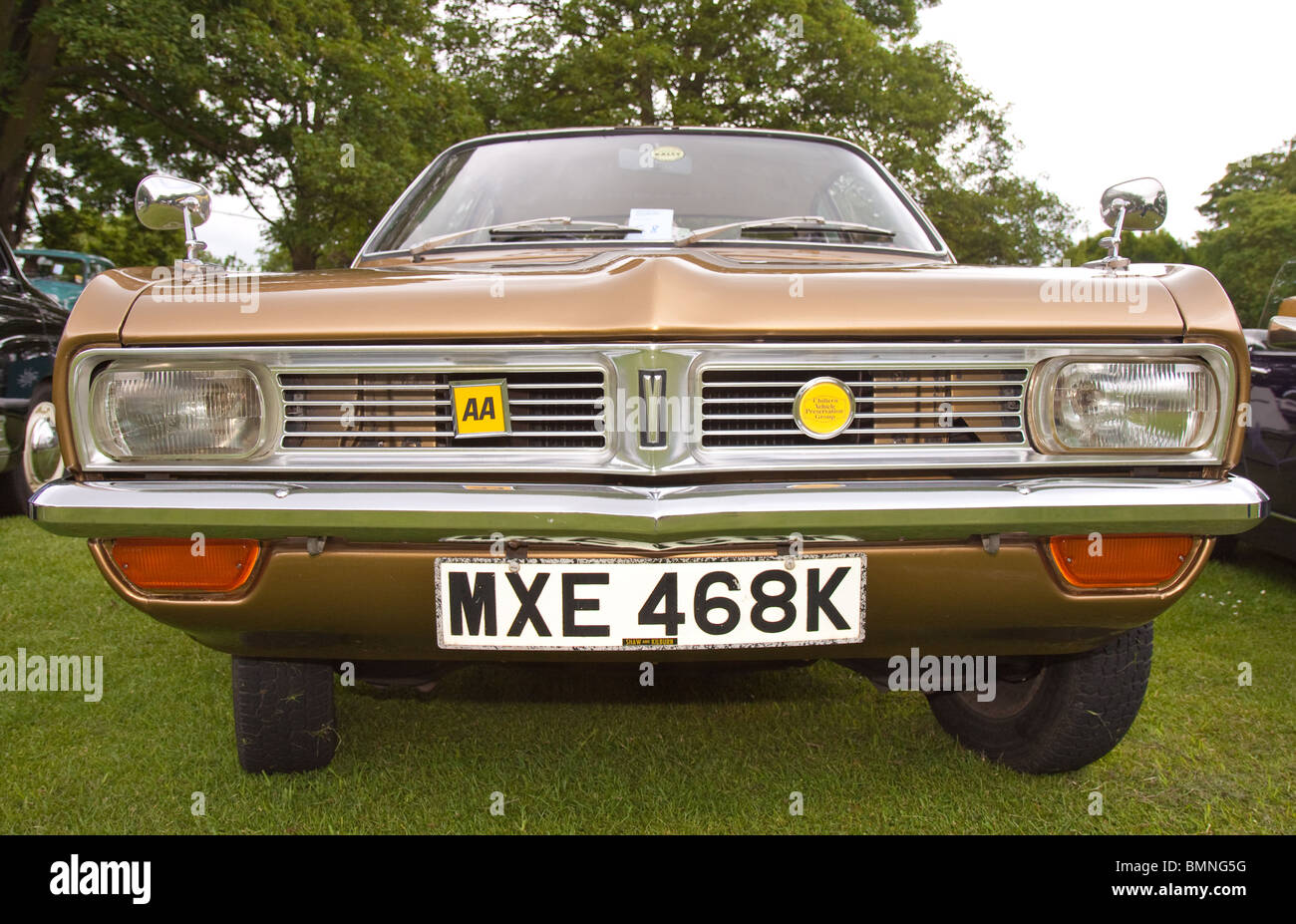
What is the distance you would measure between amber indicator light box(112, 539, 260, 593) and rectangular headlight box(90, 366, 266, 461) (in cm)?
16

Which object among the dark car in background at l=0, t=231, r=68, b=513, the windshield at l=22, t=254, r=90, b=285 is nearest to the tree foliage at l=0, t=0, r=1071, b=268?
the windshield at l=22, t=254, r=90, b=285

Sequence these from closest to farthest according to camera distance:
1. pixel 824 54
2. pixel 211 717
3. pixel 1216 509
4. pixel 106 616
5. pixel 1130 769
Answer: pixel 1216 509 < pixel 1130 769 < pixel 211 717 < pixel 106 616 < pixel 824 54

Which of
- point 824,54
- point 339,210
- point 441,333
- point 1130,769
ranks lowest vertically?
point 1130,769

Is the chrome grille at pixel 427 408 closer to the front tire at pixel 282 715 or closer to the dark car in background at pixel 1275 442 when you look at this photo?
the front tire at pixel 282 715

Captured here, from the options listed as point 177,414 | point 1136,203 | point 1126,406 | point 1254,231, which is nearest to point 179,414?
point 177,414

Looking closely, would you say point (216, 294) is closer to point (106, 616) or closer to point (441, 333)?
point (441, 333)

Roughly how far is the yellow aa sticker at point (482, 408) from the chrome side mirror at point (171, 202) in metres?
0.90

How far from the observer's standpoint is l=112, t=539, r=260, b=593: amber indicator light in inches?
65.9

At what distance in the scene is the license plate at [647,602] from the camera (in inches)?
63.1

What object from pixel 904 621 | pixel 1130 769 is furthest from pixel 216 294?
pixel 1130 769

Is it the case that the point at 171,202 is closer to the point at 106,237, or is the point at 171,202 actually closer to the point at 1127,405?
the point at 1127,405

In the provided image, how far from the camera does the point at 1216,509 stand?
162 cm

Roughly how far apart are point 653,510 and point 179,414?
88 cm

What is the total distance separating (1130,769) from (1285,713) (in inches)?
28.4
